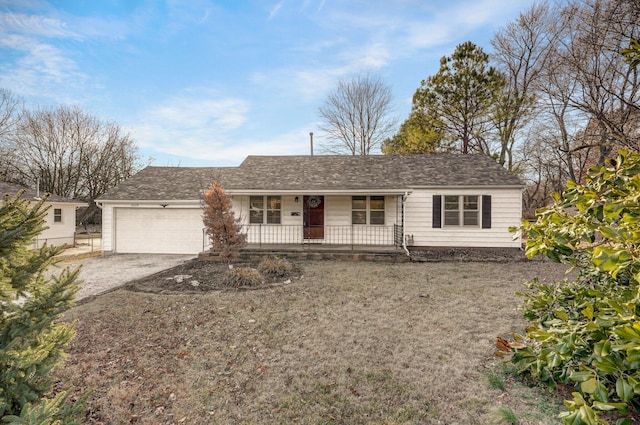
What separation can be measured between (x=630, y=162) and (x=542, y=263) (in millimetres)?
9870

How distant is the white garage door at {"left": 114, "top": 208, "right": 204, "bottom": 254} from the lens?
12.5 meters

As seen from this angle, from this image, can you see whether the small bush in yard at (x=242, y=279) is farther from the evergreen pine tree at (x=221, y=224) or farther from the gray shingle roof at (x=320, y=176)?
the gray shingle roof at (x=320, y=176)

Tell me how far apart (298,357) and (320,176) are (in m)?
9.94

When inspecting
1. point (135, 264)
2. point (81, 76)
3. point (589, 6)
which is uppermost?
point (589, 6)

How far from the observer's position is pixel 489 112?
65.6 ft

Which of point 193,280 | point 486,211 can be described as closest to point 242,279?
point 193,280

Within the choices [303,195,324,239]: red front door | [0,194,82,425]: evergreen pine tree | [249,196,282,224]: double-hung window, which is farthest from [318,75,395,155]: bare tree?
[0,194,82,425]: evergreen pine tree

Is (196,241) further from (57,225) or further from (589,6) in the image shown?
(589,6)

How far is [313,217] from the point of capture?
1248 centimetres

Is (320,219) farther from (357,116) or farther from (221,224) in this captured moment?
(357,116)

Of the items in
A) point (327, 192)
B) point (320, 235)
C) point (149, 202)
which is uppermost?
point (327, 192)

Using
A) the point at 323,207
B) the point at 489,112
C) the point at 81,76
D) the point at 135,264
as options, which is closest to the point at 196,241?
the point at 135,264

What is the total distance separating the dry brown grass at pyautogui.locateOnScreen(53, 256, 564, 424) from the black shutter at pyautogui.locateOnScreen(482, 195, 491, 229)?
5684 mm

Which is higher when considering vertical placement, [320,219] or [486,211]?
[486,211]
